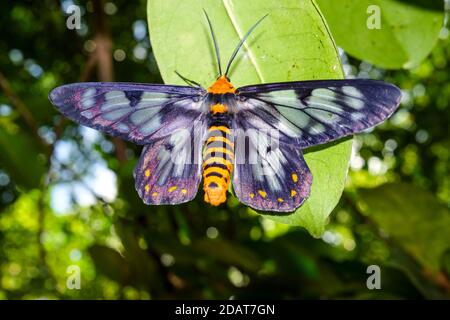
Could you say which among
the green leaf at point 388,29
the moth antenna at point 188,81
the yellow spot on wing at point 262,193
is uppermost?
the green leaf at point 388,29

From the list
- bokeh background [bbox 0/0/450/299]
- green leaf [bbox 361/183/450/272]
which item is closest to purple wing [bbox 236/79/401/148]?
bokeh background [bbox 0/0/450/299]

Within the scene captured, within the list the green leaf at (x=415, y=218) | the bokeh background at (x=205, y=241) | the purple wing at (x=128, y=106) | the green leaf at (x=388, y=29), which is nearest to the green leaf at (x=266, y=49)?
the purple wing at (x=128, y=106)

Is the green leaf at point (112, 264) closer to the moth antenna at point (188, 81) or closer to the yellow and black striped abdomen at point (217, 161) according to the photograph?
the yellow and black striped abdomen at point (217, 161)

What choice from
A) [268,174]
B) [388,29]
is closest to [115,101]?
[268,174]

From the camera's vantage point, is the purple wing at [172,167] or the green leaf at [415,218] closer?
the purple wing at [172,167]

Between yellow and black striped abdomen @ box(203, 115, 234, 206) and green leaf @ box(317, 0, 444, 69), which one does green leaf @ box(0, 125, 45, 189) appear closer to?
yellow and black striped abdomen @ box(203, 115, 234, 206)

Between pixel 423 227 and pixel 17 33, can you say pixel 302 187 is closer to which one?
pixel 423 227

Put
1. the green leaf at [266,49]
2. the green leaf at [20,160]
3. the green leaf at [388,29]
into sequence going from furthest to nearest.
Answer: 1. the green leaf at [20,160]
2. the green leaf at [388,29]
3. the green leaf at [266,49]
